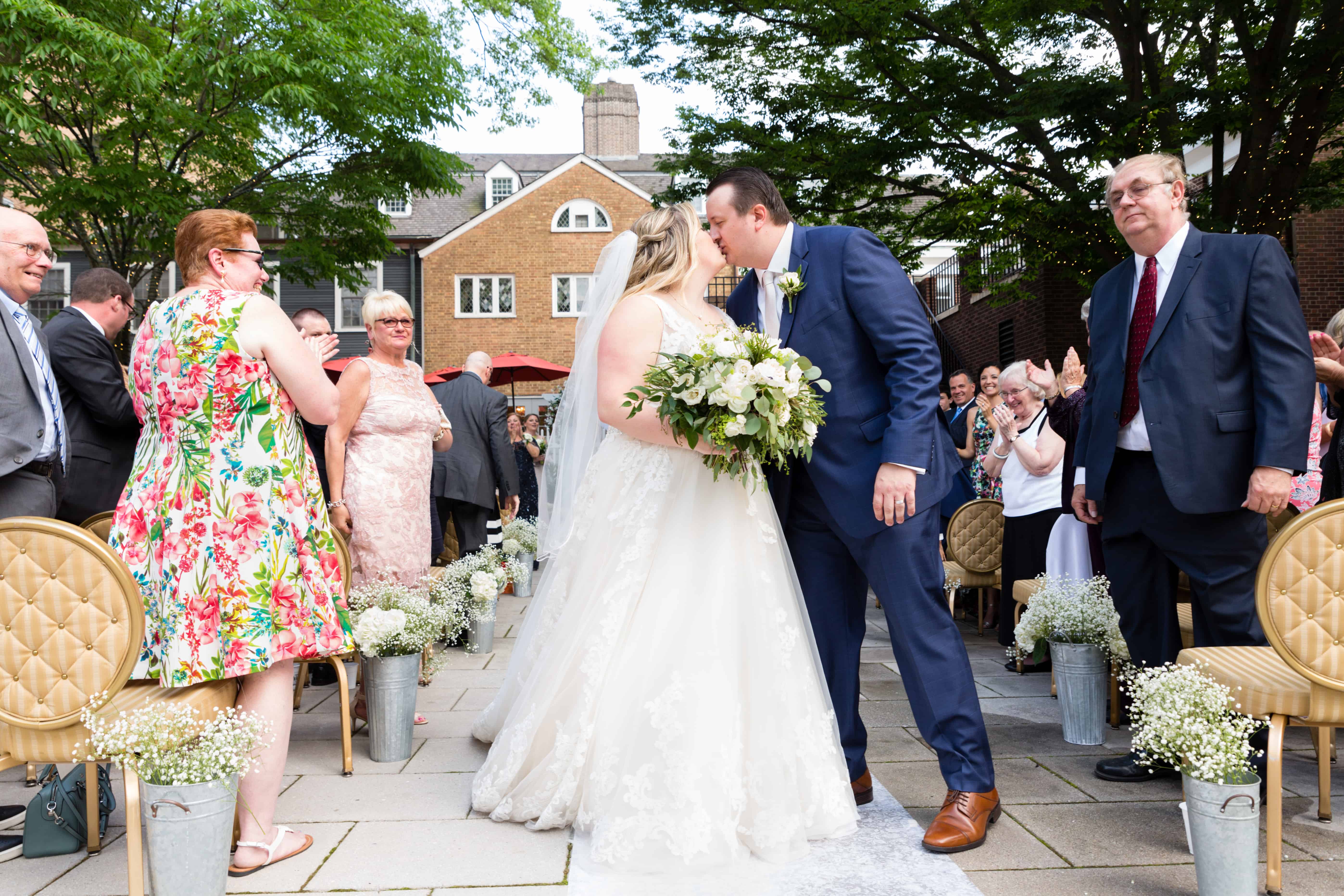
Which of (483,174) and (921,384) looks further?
(483,174)

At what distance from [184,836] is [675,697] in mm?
1405

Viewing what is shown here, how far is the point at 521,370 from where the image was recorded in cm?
1767

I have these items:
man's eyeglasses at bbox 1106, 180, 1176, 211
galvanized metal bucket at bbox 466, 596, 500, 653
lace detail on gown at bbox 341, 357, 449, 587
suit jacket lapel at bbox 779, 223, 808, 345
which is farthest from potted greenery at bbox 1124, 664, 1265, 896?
galvanized metal bucket at bbox 466, 596, 500, 653

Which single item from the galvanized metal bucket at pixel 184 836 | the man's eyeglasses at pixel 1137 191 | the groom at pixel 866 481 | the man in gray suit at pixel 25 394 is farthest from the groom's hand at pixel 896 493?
the man in gray suit at pixel 25 394

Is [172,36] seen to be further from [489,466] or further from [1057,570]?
[1057,570]

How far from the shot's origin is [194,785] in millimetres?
2545

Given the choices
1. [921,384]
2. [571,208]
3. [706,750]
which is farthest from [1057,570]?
[571,208]

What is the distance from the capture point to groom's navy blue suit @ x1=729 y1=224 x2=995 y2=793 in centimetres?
311

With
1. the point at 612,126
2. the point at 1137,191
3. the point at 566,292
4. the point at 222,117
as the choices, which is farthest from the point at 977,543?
the point at 612,126

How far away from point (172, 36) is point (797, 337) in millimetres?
10485

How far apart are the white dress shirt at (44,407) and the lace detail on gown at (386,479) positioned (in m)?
1.46

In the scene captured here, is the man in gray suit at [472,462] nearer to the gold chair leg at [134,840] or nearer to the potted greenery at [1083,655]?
the potted greenery at [1083,655]

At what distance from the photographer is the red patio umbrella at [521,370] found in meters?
15.9

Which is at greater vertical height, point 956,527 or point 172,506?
point 172,506
